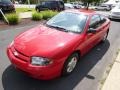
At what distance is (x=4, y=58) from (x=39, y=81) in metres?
1.70

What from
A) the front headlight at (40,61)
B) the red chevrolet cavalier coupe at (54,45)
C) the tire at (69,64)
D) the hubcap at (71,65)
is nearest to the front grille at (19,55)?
the red chevrolet cavalier coupe at (54,45)

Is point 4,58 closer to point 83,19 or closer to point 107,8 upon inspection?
point 83,19

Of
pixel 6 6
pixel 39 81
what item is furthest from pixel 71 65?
pixel 6 6

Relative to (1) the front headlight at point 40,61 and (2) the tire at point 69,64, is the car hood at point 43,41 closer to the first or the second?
(1) the front headlight at point 40,61

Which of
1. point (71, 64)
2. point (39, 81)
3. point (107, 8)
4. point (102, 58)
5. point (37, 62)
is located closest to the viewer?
point (37, 62)

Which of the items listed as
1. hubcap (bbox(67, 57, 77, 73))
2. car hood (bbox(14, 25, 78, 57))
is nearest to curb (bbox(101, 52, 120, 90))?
hubcap (bbox(67, 57, 77, 73))

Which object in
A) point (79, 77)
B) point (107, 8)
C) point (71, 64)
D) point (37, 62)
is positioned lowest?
point (107, 8)

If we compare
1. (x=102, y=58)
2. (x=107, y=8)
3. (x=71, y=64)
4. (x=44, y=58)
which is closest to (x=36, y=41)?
(x=44, y=58)

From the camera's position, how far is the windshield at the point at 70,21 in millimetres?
5297

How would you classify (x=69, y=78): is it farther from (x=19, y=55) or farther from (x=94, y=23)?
(x=94, y=23)

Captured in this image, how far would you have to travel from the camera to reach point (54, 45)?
4.36 m

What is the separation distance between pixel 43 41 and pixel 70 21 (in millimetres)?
1427

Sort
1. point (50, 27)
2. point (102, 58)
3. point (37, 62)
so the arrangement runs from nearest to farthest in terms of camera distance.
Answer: point (37, 62) → point (50, 27) → point (102, 58)

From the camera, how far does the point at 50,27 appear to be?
17.9ft
